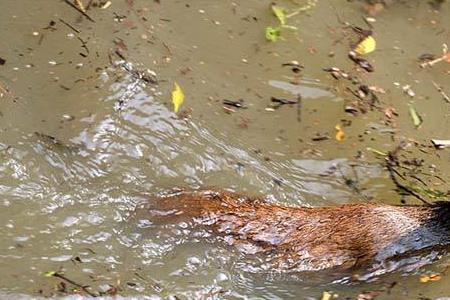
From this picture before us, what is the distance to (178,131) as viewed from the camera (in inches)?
195

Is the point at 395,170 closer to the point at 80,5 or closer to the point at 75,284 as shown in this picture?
the point at 75,284

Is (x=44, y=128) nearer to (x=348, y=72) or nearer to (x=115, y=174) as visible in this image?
(x=115, y=174)

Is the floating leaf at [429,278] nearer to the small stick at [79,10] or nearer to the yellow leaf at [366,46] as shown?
the yellow leaf at [366,46]

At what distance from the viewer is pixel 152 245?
4.36 m

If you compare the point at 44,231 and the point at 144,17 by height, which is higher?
the point at 144,17

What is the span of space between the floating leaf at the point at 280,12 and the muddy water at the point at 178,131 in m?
0.08

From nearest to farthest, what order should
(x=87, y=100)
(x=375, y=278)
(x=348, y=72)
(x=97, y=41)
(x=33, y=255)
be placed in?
(x=33, y=255) → (x=375, y=278) → (x=87, y=100) → (x=97, y=41) → (x=348, y=72)

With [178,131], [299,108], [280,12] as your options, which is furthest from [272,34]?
[178,131]

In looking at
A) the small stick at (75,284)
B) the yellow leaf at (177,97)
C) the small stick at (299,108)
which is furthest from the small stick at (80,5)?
the small stick at (75,284)

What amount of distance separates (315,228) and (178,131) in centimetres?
125

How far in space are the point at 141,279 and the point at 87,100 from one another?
4.44 ft

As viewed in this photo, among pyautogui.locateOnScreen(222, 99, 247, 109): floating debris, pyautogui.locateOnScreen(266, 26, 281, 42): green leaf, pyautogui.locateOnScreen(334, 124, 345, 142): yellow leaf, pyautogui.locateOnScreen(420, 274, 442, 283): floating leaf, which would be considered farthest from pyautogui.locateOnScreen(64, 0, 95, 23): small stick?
pyautogui.locateOnScreen(420, 274, 442, 283): floating leaf

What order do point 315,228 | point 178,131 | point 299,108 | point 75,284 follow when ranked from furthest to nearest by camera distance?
point 299,108, point 178,131, point 315,228, point 75,284

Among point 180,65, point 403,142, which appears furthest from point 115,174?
point 403,142
